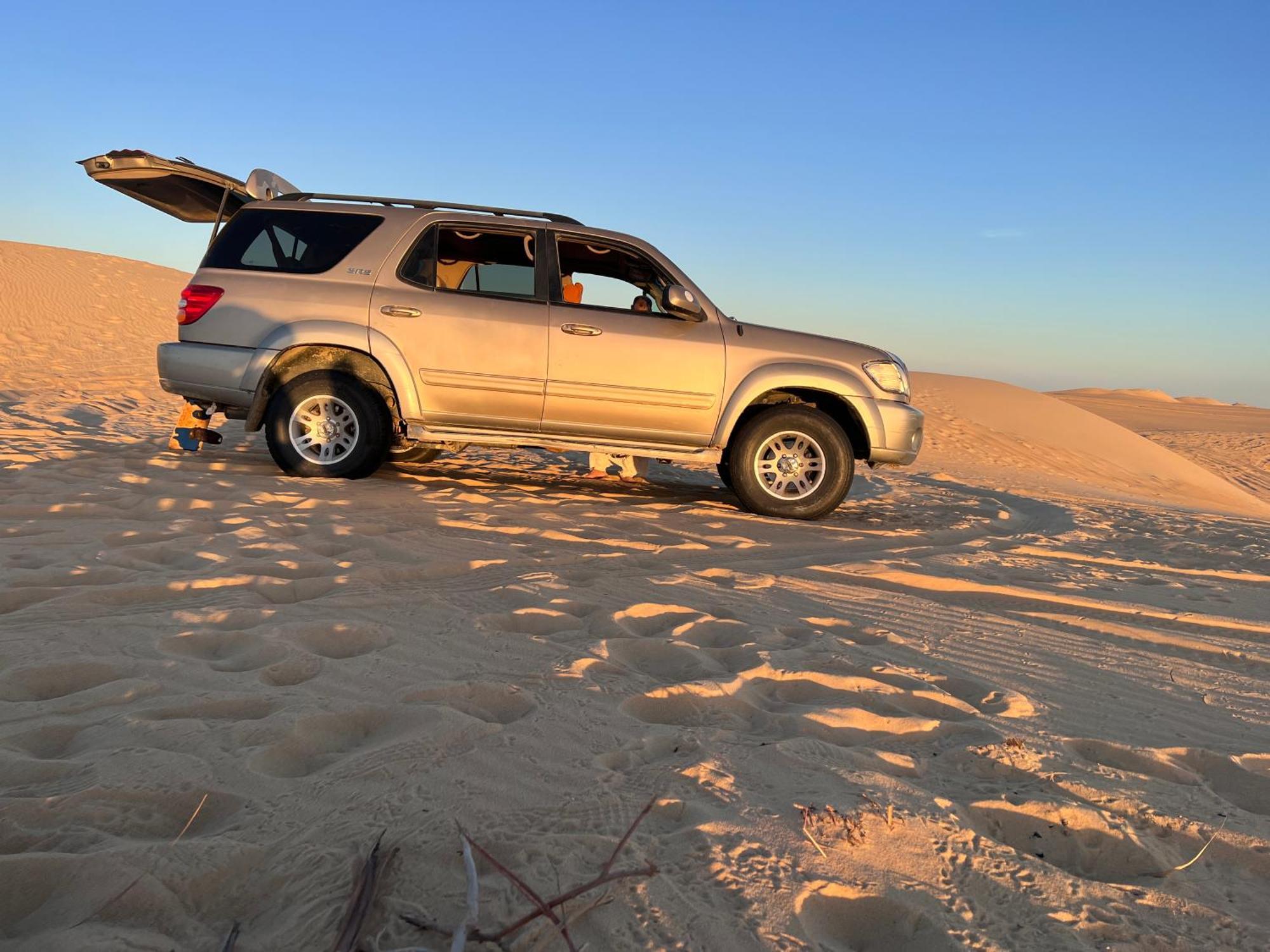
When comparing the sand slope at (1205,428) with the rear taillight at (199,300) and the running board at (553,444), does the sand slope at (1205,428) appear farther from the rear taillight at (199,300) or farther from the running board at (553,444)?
the rear taillight at (199,300)

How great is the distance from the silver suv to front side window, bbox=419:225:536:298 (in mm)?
12

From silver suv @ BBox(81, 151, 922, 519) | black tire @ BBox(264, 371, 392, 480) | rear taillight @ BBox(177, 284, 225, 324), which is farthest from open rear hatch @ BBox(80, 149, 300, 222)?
black tire @ BBox(264, 371, 392, 480)

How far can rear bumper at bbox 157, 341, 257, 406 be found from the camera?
6184 mm

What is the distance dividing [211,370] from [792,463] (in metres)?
4.22

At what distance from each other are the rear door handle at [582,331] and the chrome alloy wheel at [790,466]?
149 centimetres

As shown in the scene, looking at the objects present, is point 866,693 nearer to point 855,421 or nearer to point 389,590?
point 389,590

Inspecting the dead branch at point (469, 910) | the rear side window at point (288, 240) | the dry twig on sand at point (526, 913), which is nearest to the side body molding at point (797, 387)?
the rear side window at point (288, 240)

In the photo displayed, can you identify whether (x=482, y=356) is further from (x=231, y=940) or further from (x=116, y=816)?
(x=231, y=940)

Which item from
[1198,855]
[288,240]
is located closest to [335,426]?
[288,240]

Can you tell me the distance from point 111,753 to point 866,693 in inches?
86.9

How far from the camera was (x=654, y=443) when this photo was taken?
254 inches

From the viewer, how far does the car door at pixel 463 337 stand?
6227 millimetres

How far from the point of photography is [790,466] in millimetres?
6484

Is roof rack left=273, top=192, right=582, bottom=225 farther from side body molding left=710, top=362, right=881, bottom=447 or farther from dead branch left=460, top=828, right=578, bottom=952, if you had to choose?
dead branch left=460, top=828, right=578, bottom=952
